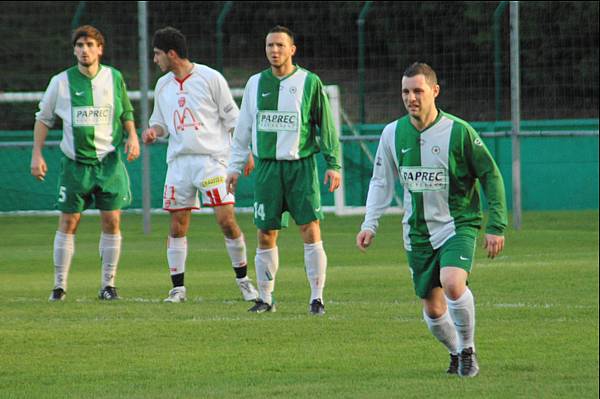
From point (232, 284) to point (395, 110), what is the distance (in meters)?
13.3

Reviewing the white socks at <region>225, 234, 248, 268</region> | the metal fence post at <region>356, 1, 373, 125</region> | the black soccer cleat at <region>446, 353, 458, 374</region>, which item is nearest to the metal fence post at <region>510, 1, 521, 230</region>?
the metal fence post at <region>356, 1, 373, 125</region>

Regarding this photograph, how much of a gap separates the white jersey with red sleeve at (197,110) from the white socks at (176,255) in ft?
2.29

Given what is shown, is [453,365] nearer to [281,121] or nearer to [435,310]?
[435,310]

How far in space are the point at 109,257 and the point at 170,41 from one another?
1.83 meters

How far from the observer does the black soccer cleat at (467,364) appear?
7.63 m

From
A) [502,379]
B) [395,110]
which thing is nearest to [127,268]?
[502,379]

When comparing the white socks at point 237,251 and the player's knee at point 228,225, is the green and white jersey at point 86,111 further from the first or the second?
the white socks at point 237,251

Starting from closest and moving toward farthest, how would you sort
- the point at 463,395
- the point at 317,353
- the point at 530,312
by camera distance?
the point at 463,395
the point at 317,353
the point at 530,312

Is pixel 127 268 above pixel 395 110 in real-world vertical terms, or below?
below

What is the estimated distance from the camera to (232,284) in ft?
41.7

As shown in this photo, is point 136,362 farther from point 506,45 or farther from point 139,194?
point 506,45

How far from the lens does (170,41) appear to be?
11109mm

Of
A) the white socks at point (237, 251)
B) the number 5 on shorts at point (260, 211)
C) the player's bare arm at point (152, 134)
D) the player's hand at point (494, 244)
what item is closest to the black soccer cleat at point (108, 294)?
the white socks at point (237, 251)

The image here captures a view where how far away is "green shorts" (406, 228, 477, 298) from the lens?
7.66 metres
